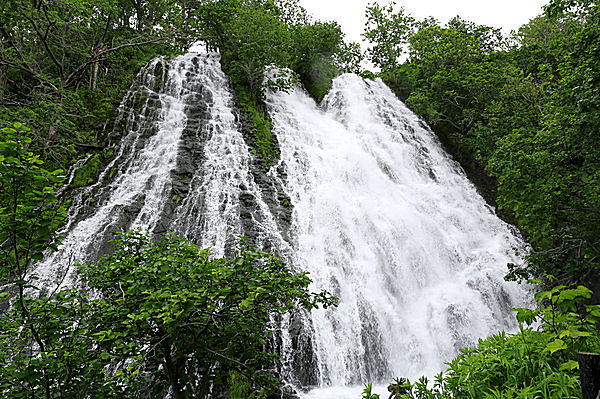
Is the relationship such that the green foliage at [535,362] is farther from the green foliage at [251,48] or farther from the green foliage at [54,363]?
the green foliage at [251,48]

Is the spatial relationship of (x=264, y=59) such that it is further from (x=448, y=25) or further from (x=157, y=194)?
(x=448, y=25)

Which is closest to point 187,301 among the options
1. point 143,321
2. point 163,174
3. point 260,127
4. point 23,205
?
point 143,321

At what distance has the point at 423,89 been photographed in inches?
778

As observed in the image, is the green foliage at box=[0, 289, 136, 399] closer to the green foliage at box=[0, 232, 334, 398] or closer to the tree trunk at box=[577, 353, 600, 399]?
the green foliage at box=[0, 232, 334, 398]

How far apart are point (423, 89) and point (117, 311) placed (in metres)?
20.9

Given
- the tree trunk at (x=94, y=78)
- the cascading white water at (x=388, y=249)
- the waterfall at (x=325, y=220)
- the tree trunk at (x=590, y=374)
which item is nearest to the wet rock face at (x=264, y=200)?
the waterfall at (x=325, y=220)

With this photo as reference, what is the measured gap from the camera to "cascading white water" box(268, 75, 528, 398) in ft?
24.6

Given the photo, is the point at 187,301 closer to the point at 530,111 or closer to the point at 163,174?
the point at 163,174

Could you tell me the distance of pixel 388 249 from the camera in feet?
32.2

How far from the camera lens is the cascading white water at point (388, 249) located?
7.51m

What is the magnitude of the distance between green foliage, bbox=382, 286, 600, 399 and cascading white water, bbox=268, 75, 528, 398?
15.1 ft

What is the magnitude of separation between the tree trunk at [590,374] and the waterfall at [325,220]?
5524 mm

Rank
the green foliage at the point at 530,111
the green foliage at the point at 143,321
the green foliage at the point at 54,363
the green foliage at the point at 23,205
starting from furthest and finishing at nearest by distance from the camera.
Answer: the green foliage at the point at 530,111
the green foliage at the point at 143,321
the green foliage at the point at 54,363
the green foliage at the point at 23,205

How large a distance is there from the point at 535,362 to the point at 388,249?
298 inches
